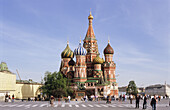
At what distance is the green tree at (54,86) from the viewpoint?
209ft

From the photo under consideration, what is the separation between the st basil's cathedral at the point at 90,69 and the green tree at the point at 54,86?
6.17 metres

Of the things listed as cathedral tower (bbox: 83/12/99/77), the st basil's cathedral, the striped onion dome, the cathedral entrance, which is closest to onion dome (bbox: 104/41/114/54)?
the st basil's cathedral

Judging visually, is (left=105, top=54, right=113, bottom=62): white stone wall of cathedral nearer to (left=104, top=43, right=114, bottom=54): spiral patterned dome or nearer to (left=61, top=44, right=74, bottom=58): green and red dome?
(left=104, top=43, right=114, bottom=54): spiral patterned dome

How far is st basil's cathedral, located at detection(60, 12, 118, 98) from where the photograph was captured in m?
77.1

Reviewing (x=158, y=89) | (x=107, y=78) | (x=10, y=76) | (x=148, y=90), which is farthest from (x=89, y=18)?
(x=148, y=90)

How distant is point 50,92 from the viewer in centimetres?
6569

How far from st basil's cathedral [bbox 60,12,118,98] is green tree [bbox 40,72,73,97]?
617cm

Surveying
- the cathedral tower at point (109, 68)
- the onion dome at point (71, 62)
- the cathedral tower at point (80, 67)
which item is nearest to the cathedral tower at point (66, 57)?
the onion dome at point (71, 62)

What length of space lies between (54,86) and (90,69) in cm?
2104

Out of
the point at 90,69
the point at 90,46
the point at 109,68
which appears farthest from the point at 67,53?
the point at 109,68

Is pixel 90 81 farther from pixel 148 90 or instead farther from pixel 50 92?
pixel 148 90

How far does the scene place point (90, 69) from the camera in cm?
8512

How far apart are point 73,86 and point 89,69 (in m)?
9.99

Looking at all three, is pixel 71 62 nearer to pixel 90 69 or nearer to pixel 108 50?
pixel 90 69
